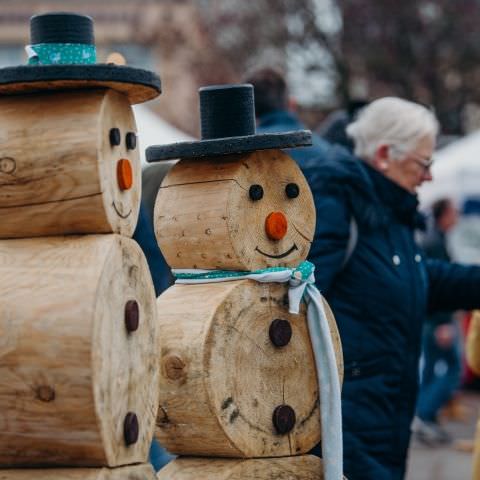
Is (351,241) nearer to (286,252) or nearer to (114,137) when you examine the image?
(286,252)

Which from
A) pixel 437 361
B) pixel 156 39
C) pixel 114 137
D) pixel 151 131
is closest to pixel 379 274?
pixel 114 137

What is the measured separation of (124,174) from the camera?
9.62 feet

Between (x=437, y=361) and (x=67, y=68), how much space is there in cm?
780

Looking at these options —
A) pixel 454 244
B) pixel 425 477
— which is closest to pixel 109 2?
pixel 454 244

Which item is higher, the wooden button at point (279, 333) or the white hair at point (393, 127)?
the white hair at point (393, 127)

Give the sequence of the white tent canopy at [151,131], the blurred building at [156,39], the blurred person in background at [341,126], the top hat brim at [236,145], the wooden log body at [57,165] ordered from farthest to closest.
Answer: the blurred building at [156,39]
the white tent canopy at [151,131]
the blurred person in background at [341,126]
the top hat brim at [236,145]
the wooden log body at [57,165]

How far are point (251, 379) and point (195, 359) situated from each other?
20cm

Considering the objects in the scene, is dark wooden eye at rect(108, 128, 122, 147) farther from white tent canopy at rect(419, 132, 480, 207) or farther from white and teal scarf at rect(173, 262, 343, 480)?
white tent canopy at rect(419, 132, 480, 207)

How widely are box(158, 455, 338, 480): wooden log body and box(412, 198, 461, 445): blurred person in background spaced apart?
6.59m

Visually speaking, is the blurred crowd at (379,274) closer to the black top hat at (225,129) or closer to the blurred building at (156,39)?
the black top hat at (225,129)

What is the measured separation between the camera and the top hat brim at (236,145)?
3.33 metres

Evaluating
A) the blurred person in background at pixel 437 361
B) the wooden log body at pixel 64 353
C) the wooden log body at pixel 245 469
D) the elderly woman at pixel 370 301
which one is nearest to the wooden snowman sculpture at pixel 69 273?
the wooden log body at pixel 64 353

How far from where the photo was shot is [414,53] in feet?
83.0

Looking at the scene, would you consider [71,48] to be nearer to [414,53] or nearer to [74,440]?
[74,440]
